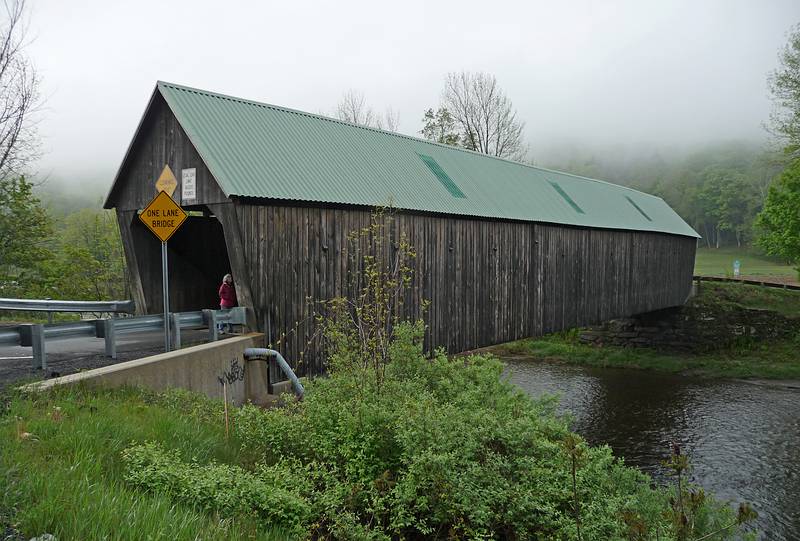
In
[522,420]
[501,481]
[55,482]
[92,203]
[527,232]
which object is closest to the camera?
[55,482]

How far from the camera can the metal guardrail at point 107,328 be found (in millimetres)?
5984

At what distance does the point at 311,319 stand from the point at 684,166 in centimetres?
14018

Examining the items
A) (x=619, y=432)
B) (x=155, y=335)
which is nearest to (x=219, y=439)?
(x=155, y=335)

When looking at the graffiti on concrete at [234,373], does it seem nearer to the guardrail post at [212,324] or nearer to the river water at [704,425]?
the guardrail post at [212,324]

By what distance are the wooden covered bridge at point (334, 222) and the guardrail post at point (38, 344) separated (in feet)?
9.02

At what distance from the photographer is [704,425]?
51.8ft

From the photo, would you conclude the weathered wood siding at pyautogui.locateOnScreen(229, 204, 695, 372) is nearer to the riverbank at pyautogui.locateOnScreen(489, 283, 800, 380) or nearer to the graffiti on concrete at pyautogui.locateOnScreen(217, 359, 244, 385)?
the graffiti on concrete at pyautogui.locateOnScreen(217, 359, 244, 385)

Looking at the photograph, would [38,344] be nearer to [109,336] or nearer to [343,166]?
[109,336]

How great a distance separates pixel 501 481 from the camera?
14.6 feet

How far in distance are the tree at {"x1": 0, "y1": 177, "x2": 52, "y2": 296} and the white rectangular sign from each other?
1098 centimetres

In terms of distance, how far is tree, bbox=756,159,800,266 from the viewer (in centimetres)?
2408

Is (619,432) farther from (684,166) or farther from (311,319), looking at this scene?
(684,166)

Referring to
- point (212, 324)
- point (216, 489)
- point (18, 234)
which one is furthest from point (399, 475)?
point (18, 234)

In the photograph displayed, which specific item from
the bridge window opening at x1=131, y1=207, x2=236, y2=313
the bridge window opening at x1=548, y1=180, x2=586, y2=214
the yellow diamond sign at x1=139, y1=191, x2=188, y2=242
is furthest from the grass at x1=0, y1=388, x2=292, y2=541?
the bridge window opening at x1=548, y1=180, x2=586, y2=214
